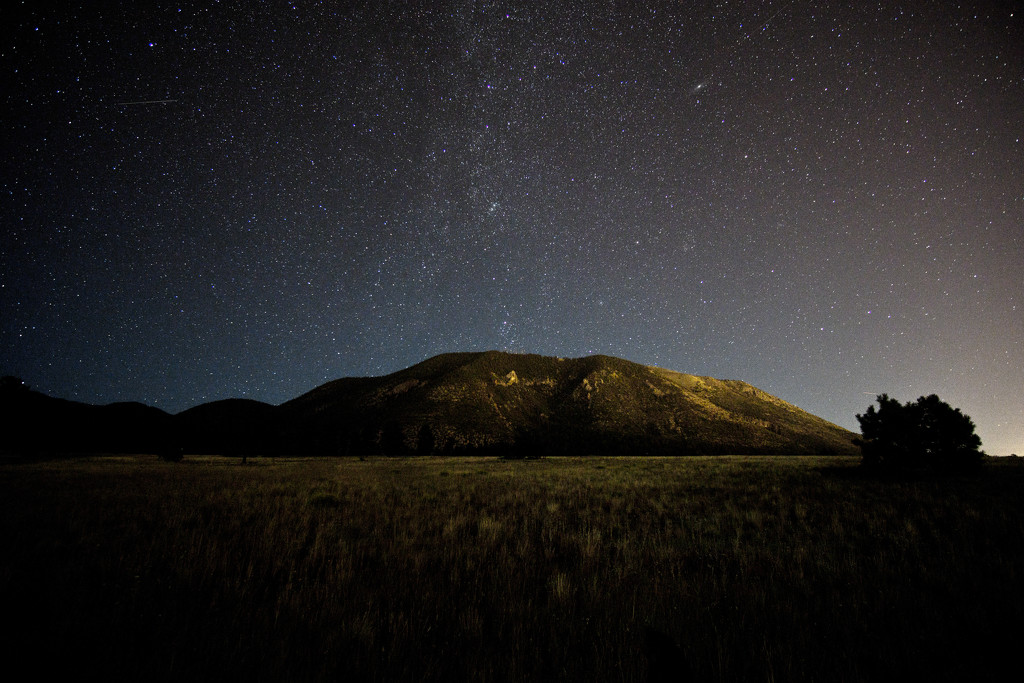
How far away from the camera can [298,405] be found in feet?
518

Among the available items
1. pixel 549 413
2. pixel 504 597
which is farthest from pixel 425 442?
pixel 549 413

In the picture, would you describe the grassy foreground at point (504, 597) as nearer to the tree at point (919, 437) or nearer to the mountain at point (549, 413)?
the tree at point (919, 437)

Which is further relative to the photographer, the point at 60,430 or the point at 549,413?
the point at 549,413

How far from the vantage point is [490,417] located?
4825 inches

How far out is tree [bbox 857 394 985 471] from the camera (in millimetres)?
17859

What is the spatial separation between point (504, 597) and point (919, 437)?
25.0 m

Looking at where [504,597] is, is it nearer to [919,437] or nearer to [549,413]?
[919,437]

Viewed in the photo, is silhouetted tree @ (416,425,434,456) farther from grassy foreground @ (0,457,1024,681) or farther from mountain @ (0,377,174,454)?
grassy foreground @ (0,457,1024,681)

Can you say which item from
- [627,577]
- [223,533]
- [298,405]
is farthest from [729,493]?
[298,405]

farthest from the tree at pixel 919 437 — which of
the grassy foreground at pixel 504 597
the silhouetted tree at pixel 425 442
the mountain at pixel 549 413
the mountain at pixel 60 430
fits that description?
the mountain at pixel 549 413

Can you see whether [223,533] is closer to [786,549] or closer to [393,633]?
[393,633]

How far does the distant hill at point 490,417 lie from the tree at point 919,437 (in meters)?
64.8

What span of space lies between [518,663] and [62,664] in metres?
2.54

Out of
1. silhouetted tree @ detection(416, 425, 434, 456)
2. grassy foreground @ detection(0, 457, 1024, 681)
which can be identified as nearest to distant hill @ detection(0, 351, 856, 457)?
silhouetted tree @ detection(416, 425, 434, 456)
